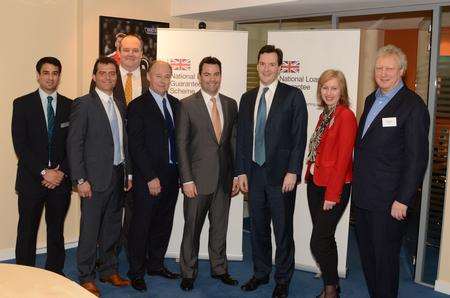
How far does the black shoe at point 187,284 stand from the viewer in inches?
157

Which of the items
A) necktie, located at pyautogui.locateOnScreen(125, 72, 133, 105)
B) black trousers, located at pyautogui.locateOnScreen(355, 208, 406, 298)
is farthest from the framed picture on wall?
black trousers, located at pyautogui.locateOnScreen(355, 208, 406, 298)

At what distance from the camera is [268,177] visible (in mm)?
3816

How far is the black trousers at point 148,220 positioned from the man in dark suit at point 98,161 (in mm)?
155

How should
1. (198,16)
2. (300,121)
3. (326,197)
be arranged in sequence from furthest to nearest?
(198,16) → (300,121) → (326,197)

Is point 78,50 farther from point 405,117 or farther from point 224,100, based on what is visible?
point 405,117

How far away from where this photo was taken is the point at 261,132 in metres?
3.84

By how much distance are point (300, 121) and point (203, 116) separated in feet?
2.45

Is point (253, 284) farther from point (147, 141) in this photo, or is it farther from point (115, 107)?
point (115, 107)

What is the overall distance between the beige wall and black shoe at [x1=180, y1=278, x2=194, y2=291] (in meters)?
1.63

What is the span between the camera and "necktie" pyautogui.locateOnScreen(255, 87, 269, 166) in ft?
12.5

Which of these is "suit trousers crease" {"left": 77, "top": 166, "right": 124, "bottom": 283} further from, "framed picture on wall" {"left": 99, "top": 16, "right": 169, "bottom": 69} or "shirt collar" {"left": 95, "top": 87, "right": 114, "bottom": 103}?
"framed picture on wall" {"left": 99, "top": 16, "right": 169, "bottom": 69}

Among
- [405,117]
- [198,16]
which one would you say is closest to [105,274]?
[405,117]

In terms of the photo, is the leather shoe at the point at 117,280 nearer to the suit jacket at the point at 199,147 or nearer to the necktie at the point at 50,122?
the suit jacket at the point at 199,147

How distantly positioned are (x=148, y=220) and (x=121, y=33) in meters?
2.26
